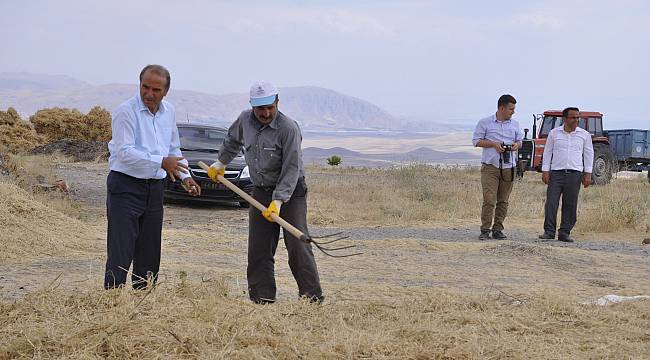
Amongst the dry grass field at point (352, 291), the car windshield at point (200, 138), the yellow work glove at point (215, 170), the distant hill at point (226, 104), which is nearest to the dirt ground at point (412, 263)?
the dry grass field at point (352, 291)

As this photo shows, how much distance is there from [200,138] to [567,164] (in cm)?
726

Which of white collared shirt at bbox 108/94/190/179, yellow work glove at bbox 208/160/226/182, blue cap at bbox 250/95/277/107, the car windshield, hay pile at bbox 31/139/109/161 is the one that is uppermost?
blue cap at bbox 250/95/277/107

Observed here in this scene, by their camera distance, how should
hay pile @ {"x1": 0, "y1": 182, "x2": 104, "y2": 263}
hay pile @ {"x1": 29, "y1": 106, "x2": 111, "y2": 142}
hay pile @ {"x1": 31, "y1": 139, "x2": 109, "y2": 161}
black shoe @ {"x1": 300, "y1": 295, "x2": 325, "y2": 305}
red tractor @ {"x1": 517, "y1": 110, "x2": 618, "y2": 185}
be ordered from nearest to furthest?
black shoe @ {"x1": 300, "y1": 295, "x2": 325, "y2": 305} < hay pile @ {"x1": 0, "y1": 182, "x2": 104, "y2": 263} < red tractor @ {"x1": 517, "y1": 110, "x2": 618, "y2": 185} < hay pile @ {"x1": 31, "y1": 139, "x2": 109, "y2": 161} < hay pile @ {"x1": 29, "y1": 106, "x2": 111, "y2": 142}

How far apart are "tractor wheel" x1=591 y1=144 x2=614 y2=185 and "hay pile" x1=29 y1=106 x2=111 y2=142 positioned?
17.7 metres

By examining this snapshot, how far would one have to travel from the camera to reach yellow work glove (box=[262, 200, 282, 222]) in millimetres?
5199

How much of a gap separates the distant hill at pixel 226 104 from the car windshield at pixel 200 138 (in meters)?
90.3

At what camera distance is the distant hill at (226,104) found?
118125 millimetres

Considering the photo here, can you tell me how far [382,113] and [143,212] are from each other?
15279 cm

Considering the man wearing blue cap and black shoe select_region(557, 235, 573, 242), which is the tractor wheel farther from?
the man wearing blue cap

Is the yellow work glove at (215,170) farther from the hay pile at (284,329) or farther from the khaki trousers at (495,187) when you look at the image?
the khaki trousers at (495,187)

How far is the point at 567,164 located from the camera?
33.9ft

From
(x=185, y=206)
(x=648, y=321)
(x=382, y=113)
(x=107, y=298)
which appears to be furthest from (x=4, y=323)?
(x=382, y=113)

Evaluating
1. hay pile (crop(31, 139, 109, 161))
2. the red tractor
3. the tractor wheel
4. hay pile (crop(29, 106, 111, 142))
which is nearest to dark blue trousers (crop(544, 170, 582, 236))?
the red tractor

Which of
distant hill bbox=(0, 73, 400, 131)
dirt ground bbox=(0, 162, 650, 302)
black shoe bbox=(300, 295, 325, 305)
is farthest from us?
distant hill bbox=(0, 73, 400, 131)
